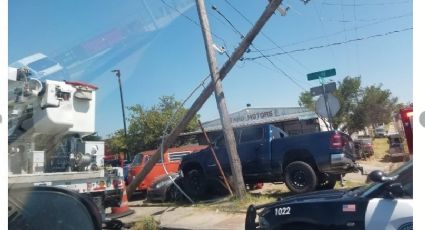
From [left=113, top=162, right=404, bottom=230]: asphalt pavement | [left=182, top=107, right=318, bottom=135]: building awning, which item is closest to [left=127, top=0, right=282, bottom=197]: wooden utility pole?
[left=113, top=162, right=404, bottom=230]: asphalt pavement

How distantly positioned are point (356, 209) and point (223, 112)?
802 cm

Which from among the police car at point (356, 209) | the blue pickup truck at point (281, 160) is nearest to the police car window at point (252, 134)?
the blue pickup truck at point (281, 160)

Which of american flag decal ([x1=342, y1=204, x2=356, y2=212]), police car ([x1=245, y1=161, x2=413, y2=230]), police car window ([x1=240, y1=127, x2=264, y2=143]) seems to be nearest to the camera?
police car ([x1=245, y1=161, x2=413, y2=230])

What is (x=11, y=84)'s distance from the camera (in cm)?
539

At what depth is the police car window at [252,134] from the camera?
12.4m

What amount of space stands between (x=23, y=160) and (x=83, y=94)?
2.64 metres

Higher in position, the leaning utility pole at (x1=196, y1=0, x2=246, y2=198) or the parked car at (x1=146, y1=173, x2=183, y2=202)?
the leaning utility pole at (x1=196, y1=0, x2=246, y2=198)

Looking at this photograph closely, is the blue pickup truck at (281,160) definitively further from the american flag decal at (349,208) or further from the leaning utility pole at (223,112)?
the american flag decal at (349,208)

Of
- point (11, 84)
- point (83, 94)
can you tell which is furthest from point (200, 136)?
point (11, 84)

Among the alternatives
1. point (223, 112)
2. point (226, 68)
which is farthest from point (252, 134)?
point (226, 68)

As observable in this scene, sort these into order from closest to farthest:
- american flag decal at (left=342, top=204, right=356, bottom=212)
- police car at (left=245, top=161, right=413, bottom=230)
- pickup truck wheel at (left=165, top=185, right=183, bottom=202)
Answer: police car at (left=245, top=161, right=413, bottom=230), american flag decal at (left=342, top=204, right=356, bottom=212), pickup truck wheel at (left=165, top=185, right=183, bottom=202)

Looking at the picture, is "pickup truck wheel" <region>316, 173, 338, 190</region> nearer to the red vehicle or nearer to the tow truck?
the tow truck

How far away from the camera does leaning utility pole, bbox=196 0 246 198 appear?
38.4 ft

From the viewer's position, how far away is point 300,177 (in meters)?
11.2
